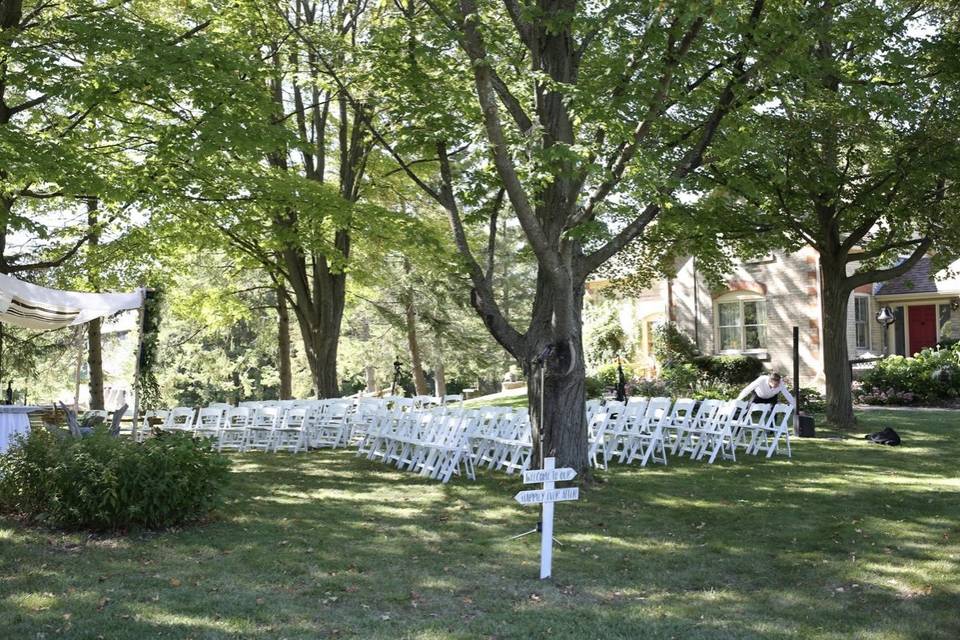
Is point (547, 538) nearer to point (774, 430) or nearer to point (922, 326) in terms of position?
point (774, 430)

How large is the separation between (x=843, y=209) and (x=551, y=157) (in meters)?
8.54

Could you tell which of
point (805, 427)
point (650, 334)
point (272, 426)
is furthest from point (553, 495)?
point (650, 334)

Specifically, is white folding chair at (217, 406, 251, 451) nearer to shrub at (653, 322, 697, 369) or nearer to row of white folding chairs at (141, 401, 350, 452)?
row of white folding chairs at (141, 401, 350, 452)

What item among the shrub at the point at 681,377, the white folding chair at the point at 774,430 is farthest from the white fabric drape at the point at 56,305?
the shrub at the point at 681,377

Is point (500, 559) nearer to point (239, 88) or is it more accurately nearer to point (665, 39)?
point (665, 39)

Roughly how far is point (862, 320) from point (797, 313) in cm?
268

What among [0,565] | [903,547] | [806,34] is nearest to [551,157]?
[806,34]

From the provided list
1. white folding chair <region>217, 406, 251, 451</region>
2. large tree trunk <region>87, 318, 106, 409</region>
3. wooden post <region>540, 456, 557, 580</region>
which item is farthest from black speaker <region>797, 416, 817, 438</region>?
large tree trunk <region>87, 318, 106, 409</region>

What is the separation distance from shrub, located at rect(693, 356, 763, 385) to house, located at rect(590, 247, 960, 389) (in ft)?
3.41

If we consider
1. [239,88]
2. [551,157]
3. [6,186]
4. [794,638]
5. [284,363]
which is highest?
[239,88]

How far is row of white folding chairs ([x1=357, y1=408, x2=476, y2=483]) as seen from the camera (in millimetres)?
11227

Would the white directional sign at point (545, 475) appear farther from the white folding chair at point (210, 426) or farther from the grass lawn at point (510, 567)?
the white folding chair at point (210, 426)

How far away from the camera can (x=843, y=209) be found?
14.7 m

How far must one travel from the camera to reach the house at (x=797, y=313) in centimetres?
2467
